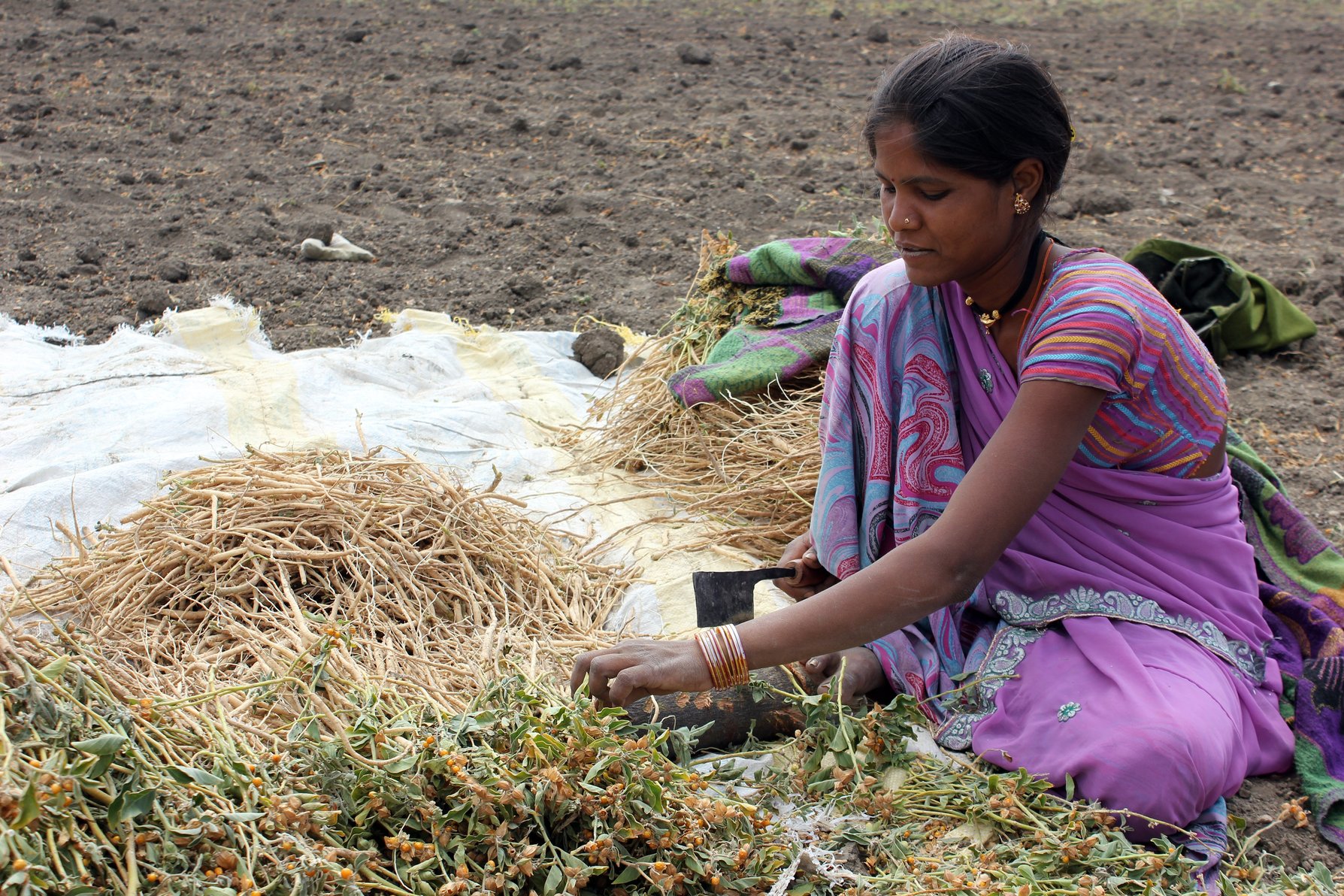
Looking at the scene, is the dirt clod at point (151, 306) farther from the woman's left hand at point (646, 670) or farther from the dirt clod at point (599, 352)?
the woman's left hand at point (646, 670)

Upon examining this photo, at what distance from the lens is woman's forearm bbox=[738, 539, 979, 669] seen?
1938 mm

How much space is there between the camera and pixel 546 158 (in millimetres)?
6535

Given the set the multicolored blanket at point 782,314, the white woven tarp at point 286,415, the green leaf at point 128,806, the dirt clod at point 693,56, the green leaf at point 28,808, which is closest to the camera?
the green leaf at point 28,808

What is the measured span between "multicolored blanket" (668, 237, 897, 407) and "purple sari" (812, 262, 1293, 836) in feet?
2.73

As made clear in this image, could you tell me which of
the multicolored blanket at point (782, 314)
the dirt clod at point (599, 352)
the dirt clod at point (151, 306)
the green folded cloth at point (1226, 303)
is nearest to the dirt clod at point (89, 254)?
the dirt clod at point (151, 306)

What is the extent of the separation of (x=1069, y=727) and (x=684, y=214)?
162 inches

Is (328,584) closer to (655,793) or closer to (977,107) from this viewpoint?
(655,793)

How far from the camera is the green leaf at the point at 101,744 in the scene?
1.44 meters

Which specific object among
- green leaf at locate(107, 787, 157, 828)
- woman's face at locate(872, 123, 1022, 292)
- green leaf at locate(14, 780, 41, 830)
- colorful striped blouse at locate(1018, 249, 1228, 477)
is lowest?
green leaf at locate(107, 787, 157, 828)

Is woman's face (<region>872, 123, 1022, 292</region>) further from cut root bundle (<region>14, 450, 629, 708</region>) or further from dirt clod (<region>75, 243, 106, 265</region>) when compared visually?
dirt clod (<region>75, 243, 106, 265</region>)

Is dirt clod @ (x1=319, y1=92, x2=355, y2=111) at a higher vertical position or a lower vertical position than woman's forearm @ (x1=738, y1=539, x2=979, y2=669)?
lower

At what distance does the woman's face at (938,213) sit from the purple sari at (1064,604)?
249 millimetres

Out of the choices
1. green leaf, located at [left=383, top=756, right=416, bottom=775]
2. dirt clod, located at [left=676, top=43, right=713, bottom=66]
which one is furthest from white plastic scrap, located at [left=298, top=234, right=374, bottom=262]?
dirt clod, located at [left=676, top=43, right=713, bottom=66]

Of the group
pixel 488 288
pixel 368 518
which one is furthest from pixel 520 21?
pixel 368 518
